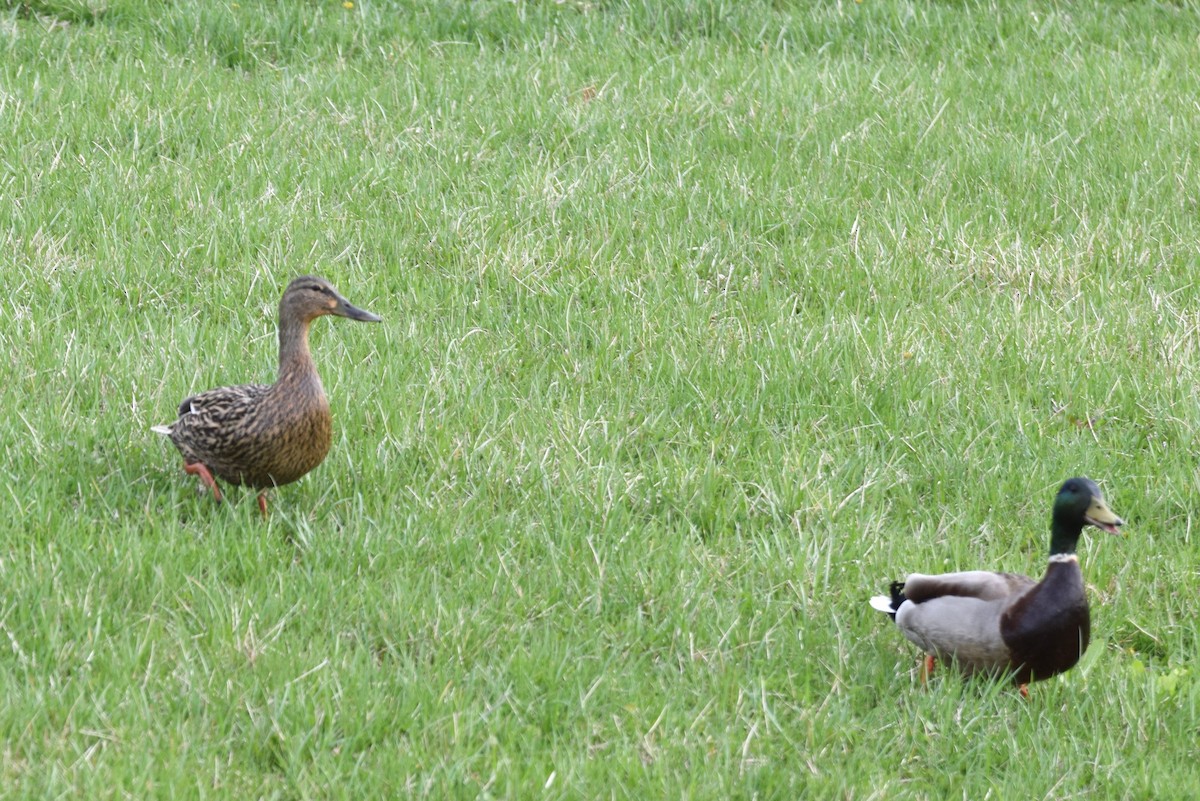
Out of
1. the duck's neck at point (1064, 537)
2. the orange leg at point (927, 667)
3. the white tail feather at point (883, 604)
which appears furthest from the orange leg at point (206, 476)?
the duck's neck at point (1064, 537)

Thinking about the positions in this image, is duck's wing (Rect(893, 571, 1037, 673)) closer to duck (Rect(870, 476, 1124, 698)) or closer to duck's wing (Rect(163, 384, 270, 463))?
duck (Rect(870, 476, 1124, 698))

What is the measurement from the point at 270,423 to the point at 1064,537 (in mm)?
2439

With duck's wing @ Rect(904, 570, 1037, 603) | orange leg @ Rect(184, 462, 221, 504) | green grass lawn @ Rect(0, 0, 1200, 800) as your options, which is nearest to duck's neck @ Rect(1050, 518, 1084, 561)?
duck's wing @ Rect(904, 570, 1037, 603)

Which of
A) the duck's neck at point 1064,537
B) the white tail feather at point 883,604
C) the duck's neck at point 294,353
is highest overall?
the duck's neck at point 294,353

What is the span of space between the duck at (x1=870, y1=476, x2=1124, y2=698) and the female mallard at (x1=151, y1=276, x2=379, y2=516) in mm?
1869

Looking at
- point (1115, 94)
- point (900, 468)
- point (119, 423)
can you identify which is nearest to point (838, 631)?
point (900, 468)

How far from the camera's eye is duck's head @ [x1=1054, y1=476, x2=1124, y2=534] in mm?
4188

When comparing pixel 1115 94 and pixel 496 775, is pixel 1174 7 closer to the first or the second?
pixel 1115 94

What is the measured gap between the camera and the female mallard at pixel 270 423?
4730mm

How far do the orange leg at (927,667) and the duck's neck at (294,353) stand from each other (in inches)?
84.4

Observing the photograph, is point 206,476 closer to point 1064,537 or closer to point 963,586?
point 963,586

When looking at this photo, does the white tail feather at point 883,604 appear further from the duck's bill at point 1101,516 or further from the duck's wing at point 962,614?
the duck's bill at point 1101,516

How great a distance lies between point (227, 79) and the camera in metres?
8.87

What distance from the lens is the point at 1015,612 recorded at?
414cm
